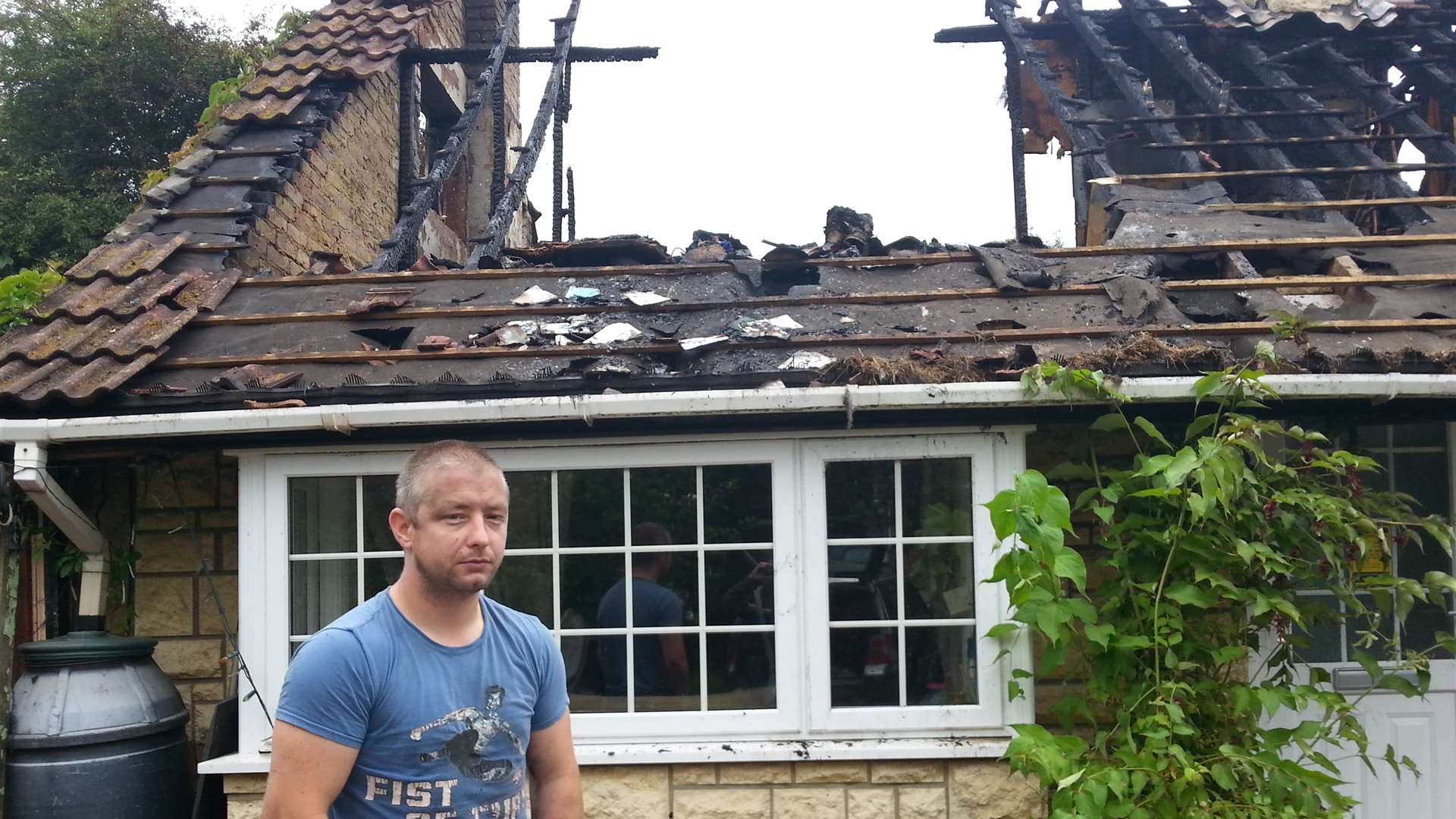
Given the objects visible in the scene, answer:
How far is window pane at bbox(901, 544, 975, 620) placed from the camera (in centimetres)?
503

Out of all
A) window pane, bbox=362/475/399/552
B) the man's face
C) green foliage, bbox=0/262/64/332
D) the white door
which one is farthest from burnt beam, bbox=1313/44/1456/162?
green foliage, bbox=0/262/64/332

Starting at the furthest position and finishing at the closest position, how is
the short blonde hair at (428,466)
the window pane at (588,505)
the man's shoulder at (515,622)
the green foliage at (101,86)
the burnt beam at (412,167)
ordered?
the green foliage at (101,86) → the burnt beam at (412,167) → the window pane at (588,505) → the man's shoulder at (515,622) → the short blonde hair at (428,466)

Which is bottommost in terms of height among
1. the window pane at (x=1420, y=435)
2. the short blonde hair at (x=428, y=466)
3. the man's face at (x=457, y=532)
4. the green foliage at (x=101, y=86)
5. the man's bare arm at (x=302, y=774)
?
the man's bare arm at (x=302, y=774)

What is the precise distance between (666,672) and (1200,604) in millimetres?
2247

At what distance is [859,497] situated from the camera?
199 inches

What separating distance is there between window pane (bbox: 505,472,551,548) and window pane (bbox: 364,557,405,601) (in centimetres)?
55

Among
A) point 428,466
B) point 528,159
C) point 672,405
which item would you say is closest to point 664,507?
point 672,405

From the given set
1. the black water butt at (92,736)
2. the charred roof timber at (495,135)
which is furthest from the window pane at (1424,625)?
the black water butt at (92,736)

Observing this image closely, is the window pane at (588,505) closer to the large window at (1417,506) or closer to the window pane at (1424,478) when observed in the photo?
the large window at (1417,506)

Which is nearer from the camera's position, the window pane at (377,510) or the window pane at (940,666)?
the window pane at (940,666)

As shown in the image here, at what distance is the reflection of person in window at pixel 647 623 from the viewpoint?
5.04 metres

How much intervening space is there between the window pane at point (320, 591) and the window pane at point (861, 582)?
219cm

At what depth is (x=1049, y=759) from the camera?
4184 millimetres

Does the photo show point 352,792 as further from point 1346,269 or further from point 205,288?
point 1346,269
